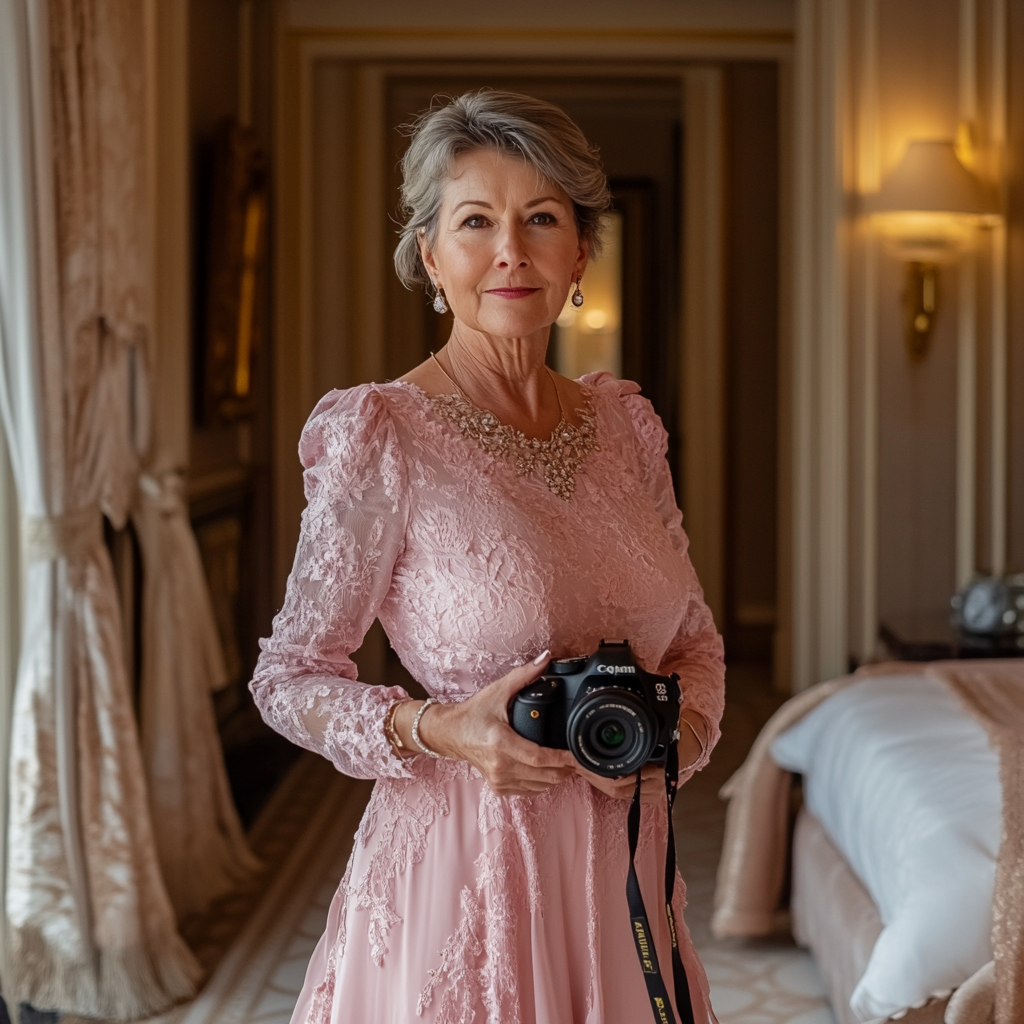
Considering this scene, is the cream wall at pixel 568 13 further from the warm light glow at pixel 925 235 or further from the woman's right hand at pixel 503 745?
the woman's right hand at pixel 503 745

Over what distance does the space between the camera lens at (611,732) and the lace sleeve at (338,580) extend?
0.59ft

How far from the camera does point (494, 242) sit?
1241 mm

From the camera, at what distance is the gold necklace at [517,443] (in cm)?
128

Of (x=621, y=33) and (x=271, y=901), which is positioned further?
(x=621, y=33)

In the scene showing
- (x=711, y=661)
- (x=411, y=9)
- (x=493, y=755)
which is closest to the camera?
(x=493, y=755)

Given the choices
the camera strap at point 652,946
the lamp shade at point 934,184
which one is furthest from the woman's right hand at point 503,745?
the lamp shade at point 934,184

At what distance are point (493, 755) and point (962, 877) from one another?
1.34 m

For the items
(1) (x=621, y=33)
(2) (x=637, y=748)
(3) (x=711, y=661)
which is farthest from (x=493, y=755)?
(1) (x=621, y=33)

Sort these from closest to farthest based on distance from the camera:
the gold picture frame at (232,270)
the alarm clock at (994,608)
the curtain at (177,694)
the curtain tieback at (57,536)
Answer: the curtain tieback at (57,536) < the curtain at (177,694) < the alarm clock at (994,608) < the gold picture frame at (232,270)

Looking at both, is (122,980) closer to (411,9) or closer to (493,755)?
(493,755)

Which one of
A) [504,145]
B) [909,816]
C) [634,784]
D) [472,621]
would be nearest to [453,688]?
[472,621]

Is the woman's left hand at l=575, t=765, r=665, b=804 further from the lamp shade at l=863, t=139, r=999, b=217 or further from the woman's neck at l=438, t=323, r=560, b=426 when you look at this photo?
the lamp shade at l=863, t=139, r=999, b=217

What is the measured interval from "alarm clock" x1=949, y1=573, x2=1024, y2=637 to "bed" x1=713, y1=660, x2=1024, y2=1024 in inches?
22.3

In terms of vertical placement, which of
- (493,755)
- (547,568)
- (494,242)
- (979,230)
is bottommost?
(493,755)
